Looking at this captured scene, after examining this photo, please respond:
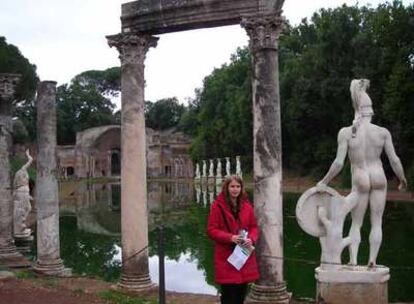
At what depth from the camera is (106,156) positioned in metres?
75.2

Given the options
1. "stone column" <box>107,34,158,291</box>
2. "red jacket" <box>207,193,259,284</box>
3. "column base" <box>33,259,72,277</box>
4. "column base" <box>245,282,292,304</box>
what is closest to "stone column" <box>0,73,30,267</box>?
"column base" <box>33,259,72,277</box>

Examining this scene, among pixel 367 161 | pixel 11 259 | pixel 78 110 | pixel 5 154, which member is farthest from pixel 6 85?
pixel 78 110

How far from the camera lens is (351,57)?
1560 inches

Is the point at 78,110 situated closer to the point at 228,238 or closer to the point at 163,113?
the point at 163,113

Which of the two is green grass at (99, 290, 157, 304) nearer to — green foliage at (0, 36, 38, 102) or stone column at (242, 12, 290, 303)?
stone column at (242, 12, 290, 303)

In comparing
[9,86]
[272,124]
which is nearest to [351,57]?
[9,86]

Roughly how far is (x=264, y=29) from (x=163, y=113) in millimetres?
89721

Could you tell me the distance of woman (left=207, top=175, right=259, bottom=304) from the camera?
6.20 metres

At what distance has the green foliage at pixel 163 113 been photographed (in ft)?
321

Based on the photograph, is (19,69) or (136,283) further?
(19,69)

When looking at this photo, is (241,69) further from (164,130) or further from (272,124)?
(272,124)

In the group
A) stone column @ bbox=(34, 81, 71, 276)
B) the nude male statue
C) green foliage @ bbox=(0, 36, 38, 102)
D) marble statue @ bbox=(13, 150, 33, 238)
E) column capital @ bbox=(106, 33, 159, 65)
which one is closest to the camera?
the nude male statue

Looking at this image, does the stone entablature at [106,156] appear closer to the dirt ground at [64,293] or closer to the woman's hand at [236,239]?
the dirt ground at [64,293]

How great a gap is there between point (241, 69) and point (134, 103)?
5096 centimetres
